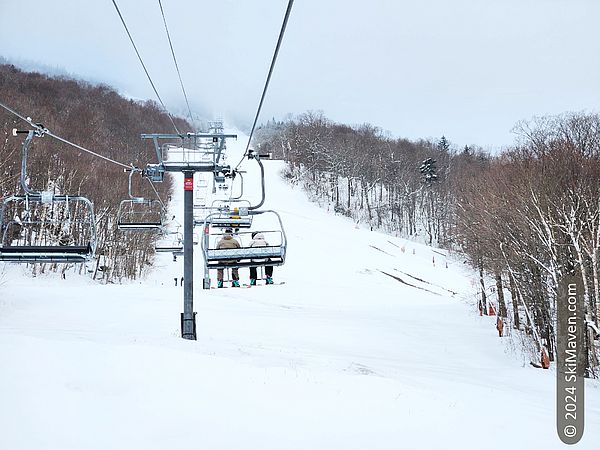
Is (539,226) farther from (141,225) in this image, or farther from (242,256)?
(141,225)

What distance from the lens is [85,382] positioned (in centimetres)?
513


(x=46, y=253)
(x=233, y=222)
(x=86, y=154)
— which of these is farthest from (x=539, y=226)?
(x=86, y=154)

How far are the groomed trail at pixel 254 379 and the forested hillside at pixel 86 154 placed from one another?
17.1 feet

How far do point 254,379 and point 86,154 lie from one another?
37.5m

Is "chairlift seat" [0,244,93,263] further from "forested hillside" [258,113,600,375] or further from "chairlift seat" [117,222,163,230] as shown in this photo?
"forested hillside" [258,113,600,375]

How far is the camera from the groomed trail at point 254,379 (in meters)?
4.42

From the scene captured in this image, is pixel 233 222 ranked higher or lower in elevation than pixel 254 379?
higher

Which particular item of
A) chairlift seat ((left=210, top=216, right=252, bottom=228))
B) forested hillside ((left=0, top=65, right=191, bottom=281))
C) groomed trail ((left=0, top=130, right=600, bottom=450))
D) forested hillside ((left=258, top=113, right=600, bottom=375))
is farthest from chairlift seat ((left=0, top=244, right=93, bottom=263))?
forested hillside ((left=258, top=113, right=600, bottom=375))

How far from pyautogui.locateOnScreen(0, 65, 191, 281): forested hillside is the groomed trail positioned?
522 centimetres

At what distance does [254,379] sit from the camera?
5.98m

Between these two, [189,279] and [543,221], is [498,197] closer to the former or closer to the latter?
[543,221]

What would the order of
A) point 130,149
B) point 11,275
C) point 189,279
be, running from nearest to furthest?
1. point 189,279
2. point 11,275
3. point 130,149

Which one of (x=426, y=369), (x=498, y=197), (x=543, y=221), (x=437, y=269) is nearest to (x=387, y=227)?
(x=437, y=269)

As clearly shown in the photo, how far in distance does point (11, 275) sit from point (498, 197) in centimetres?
2458
